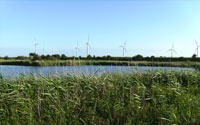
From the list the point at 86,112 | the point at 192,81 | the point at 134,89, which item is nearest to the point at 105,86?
the point at 134,89

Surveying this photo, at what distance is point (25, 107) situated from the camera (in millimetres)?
4008

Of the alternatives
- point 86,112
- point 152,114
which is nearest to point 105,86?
point 86,112

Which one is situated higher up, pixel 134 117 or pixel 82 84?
pixel 82 84

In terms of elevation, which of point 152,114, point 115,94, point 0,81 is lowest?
point 152,114

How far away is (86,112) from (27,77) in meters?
2.90

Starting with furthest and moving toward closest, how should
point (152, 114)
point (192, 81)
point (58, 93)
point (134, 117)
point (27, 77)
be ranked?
point (192, 81), point (27, 77), point (58, 93), point (152, 114), point (134, 117)

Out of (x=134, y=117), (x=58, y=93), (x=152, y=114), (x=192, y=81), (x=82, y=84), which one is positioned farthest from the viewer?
(x=192, y=81)

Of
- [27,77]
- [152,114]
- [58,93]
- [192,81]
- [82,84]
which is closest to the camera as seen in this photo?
[152,114]

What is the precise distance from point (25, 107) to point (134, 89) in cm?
306

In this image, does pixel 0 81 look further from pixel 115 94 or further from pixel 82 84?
pixel 115 94

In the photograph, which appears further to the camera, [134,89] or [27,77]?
[27,77]

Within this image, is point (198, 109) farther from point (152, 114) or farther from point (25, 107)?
point (25, 107)

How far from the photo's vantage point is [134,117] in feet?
12.1

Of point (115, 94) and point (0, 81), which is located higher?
point (0, 81)
